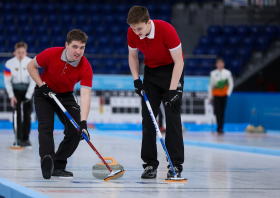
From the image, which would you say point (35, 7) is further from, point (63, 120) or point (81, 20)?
point (63, 120)

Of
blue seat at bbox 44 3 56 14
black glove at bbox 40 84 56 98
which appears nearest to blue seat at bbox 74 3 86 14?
blue seat at bbox 44 3 56 14

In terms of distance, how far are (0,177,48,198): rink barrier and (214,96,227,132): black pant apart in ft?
25.2

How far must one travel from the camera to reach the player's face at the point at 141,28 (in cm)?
402

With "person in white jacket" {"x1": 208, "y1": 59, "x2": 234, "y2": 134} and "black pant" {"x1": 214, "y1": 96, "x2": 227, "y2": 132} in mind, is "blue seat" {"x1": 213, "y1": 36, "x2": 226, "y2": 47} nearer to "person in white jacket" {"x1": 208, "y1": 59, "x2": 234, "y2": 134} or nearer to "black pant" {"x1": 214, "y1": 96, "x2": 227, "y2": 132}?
"person in white jacket" {"x1": 208, "y1": 59, "x2": 234, "y2": 134}

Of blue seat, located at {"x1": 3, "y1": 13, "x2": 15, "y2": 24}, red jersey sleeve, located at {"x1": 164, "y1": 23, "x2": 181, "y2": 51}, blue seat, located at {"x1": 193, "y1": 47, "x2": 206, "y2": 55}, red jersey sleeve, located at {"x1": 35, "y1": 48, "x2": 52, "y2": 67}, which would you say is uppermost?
blue seat, located at {"x1": 3, "y1": 13, "x2": 15, "y2": 24}

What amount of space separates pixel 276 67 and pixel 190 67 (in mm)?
2803

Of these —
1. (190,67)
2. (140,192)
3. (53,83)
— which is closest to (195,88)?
(190,67)

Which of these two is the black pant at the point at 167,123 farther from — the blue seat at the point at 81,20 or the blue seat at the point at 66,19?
the blue seat at the point at 66,19

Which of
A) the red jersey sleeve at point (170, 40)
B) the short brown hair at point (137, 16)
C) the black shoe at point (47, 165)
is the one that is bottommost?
the black shoe at point (47, 165)

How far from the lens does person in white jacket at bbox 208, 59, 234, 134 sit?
36.1 feet

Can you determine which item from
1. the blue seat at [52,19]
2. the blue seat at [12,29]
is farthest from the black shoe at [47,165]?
the blue seat at [52,19]

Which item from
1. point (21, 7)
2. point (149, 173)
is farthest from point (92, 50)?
point (149, 173)

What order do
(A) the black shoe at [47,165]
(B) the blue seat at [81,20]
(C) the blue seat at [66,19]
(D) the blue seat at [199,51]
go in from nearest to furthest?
(A) the black shoe at [47,165] < (D) the blue seat at [199,51] < (B) the blue seat at [81,20] < (C) the blue seat at [66,19]

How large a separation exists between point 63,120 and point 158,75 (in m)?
1.09
